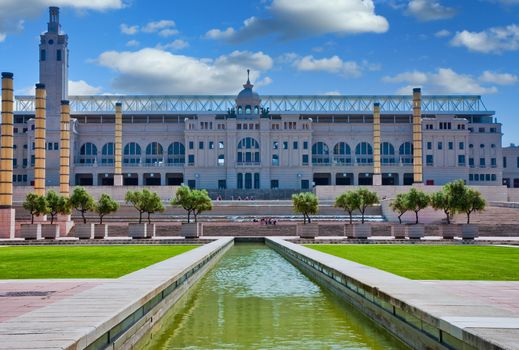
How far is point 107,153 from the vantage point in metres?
107

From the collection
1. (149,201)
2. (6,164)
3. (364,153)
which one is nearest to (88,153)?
(364,153)

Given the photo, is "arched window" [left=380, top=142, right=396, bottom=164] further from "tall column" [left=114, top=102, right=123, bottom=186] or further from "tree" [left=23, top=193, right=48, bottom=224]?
"tree" [left=23, top=193, right=48, bottom=224]

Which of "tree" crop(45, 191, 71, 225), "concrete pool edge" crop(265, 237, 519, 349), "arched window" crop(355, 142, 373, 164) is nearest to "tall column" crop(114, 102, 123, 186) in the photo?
"tree" crop(45, 191, 71, 225)

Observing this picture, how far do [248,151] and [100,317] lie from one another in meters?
93.1

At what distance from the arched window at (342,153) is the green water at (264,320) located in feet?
283

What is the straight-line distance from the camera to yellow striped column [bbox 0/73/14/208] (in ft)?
165

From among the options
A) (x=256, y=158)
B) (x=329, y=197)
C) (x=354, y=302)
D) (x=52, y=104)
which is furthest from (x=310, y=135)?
(x=354, y=302)

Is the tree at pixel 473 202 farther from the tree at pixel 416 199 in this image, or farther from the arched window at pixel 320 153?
the arched window at pixel 320 153

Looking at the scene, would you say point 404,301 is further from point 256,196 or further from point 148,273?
point 256,196

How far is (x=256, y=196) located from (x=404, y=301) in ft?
253

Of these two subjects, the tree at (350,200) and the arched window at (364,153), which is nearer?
the tree at (350,200)

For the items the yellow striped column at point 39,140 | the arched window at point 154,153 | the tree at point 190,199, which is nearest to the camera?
the tree at point 190,199

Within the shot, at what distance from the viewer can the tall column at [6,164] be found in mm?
48781

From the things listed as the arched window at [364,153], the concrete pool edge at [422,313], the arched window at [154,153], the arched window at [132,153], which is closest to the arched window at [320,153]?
the arched window at [364,153]
